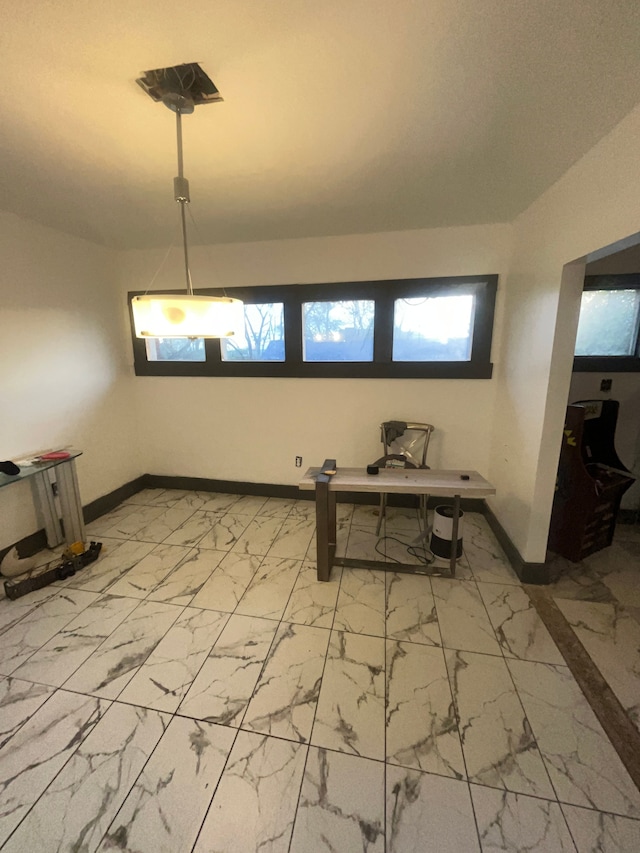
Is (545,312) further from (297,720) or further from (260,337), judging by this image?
(297,720)

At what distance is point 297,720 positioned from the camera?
1479 mm

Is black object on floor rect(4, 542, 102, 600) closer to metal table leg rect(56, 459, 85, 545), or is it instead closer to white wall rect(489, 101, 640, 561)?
metal table leg rect(56, 459, 85, 545)

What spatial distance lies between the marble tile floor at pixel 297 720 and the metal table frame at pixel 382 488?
0.09m

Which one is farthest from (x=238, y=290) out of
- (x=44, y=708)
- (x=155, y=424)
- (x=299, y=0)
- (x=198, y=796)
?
(x=198, y=796)

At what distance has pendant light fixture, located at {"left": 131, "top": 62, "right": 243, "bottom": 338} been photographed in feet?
4.02

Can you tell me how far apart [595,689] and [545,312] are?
6.56ft

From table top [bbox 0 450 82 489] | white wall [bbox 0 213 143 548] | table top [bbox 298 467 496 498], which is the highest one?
white wall [bbox 0 213 143 548]

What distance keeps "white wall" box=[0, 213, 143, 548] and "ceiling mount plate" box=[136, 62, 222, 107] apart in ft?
6.47

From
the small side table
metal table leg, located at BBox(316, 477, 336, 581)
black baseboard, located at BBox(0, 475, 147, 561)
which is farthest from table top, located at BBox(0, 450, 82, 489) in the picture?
metal table leg, located at BBox(316, 477, 336, 581)

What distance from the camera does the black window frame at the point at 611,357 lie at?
8.81 feet

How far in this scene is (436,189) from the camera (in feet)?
6.88

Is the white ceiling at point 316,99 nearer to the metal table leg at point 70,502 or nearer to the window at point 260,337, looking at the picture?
the window at point 260,337

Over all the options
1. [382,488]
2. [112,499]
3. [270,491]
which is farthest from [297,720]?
[112,499]

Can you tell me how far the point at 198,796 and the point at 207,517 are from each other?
2.15 meters
